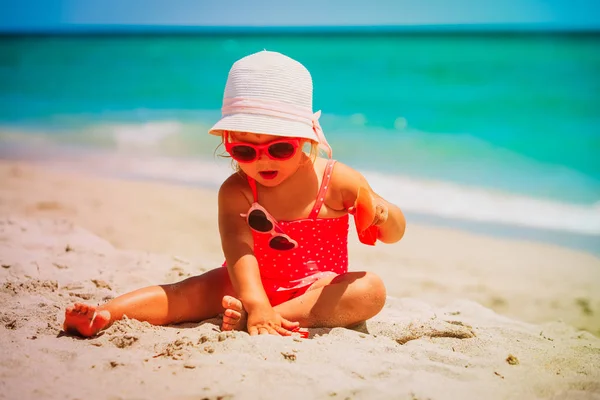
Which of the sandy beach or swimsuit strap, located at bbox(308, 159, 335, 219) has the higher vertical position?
swimsuit strap, located at bbox(308, 159, 335, 219)

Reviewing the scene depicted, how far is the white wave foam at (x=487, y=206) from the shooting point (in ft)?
16.8

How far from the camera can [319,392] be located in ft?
6.36

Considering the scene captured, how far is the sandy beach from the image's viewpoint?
1.99 metres

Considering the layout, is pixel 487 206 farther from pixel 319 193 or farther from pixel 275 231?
pixel 275 231

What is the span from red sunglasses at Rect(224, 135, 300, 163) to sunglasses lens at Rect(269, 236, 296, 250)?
37 centimetres

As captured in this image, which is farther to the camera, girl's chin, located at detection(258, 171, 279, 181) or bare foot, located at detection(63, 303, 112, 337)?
girl's chin, located at detection(258, 171, 279, 181)

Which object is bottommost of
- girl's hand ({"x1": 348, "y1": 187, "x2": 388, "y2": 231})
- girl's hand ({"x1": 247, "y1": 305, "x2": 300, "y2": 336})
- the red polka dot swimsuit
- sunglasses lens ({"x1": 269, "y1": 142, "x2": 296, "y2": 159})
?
girl's hand ({"x1": 247, "y1": 305, "x2": 300, "y2": 336})

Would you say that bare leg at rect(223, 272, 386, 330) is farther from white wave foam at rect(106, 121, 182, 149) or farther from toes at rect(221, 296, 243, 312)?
white wave foam at rect(106, 121, 182, 149)

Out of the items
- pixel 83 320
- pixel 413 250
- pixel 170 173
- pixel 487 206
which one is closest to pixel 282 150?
pixel 83 320

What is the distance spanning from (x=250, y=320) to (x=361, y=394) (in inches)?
24.4

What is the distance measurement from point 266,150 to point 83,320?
931mm

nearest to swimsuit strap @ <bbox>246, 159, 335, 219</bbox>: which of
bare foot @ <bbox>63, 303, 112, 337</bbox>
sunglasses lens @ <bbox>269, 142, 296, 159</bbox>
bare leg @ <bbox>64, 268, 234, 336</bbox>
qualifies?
sunglasses lens @ <bbox>269, 142, 296, 159</bbox>

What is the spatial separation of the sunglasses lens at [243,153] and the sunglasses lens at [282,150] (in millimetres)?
73

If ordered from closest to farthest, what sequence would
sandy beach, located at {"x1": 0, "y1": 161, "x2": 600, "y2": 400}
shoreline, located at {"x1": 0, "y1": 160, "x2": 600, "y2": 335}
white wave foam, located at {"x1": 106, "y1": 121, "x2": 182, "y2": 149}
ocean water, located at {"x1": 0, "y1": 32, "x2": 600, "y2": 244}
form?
sandy beach, located at {"x1": 0, "y1": 161, "x2": 600, "y2": 400}
shoreline, located at {"x1": 0, "y1": 160, "x2": 600, "y2": 335}
ocean water, located at {"x1": 0, "y1": 32, "x2": 600, "y2": 244}
white wave foam, located at {"x1": 106, "y1": 121, "x2": 182, "y2": 149}
